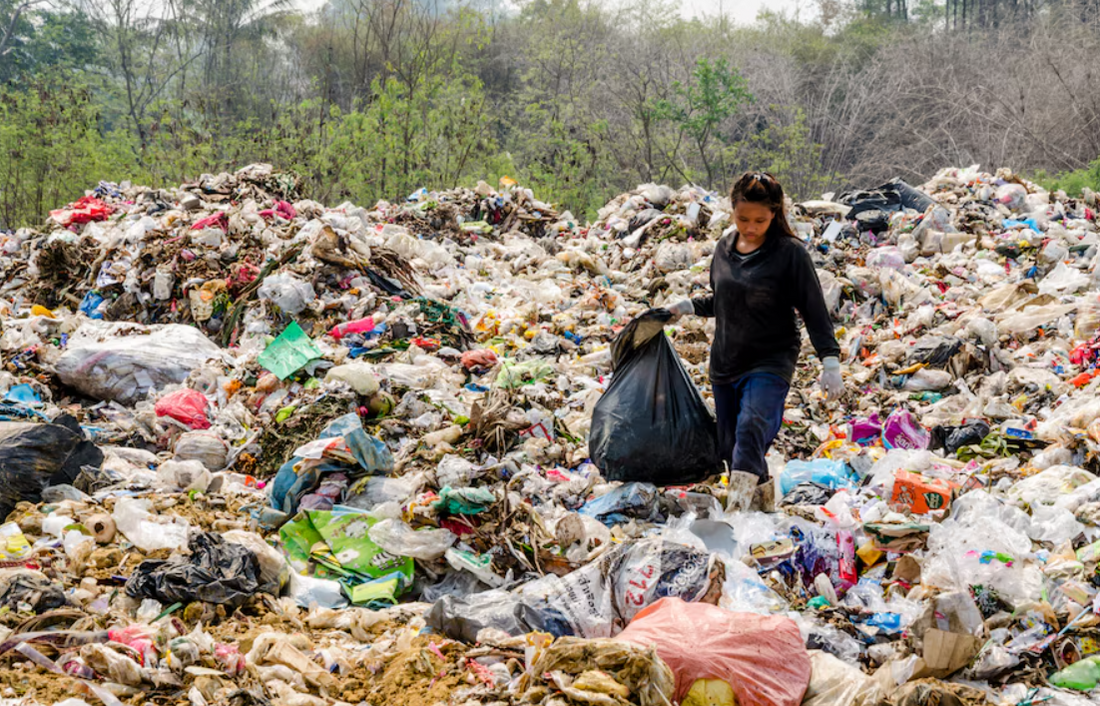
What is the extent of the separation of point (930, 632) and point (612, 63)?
19384 mm

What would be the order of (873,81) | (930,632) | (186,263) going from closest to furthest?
(930,632), (186,263), (873,81)

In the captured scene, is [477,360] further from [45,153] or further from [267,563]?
[45,153]

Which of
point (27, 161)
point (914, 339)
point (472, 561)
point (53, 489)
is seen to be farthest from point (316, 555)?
point (27, 161)

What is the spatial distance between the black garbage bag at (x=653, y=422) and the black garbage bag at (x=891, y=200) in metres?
5.68

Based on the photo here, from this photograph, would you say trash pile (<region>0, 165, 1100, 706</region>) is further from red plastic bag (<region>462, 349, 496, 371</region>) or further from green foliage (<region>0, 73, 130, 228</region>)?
green foliage (<region>0, 73, 130, 228</region>)

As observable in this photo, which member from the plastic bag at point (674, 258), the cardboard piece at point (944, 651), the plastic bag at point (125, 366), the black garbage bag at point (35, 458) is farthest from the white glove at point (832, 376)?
the plastic bag at point (674, 258)

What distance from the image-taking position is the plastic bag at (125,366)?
5.32 meters

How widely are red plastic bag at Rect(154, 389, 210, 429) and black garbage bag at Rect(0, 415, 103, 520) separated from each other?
2.93 feet

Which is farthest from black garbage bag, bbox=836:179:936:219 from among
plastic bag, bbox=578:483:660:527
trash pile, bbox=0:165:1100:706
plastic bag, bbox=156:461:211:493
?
plastic bag, bbox=156:461:211:493

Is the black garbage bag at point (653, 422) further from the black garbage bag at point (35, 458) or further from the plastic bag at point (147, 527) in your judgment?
the black garbage bag at point (35, 458)

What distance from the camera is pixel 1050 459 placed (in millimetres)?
3604

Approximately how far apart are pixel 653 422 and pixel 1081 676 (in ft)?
5.63

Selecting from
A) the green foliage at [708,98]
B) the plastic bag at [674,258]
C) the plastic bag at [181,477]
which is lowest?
the plastic bag at [181,477]

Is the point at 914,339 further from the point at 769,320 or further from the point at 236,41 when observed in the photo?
the point at 236,41
